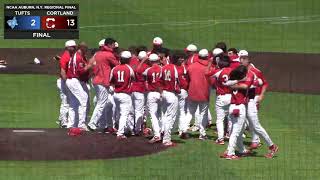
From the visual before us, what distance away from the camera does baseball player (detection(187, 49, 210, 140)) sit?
19328 mm

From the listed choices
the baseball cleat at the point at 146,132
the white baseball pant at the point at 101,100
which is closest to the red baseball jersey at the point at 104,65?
the white baseball pant at the point at 101,100

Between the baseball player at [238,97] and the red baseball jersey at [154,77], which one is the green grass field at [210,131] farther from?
the red baseball jersey at [154,77]

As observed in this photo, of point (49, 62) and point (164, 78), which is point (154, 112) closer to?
point (164, 78)

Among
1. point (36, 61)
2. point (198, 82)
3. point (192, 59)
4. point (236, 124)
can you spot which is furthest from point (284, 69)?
point (236, 124)

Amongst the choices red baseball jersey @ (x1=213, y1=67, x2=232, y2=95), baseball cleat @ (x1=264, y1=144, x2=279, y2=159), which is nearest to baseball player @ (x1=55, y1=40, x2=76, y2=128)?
red baseball jersey @ (x1=213, y1=67, x2=232, y2=95)

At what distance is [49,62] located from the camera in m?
34.6

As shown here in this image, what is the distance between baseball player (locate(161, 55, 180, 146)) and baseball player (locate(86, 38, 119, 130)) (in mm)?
1858

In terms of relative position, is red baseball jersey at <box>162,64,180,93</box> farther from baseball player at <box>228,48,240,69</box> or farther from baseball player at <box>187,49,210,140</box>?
baseball player at <box>228,48,240,69</box>

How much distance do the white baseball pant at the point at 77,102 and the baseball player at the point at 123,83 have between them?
1054 mm

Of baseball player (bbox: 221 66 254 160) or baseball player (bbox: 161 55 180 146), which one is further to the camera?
baseball player (bbox: 161 55 180 146)

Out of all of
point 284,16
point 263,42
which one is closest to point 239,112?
point 263,42

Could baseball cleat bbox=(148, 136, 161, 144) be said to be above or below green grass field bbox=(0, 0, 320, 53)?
below

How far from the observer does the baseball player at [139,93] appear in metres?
19.1

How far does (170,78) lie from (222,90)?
126cm
